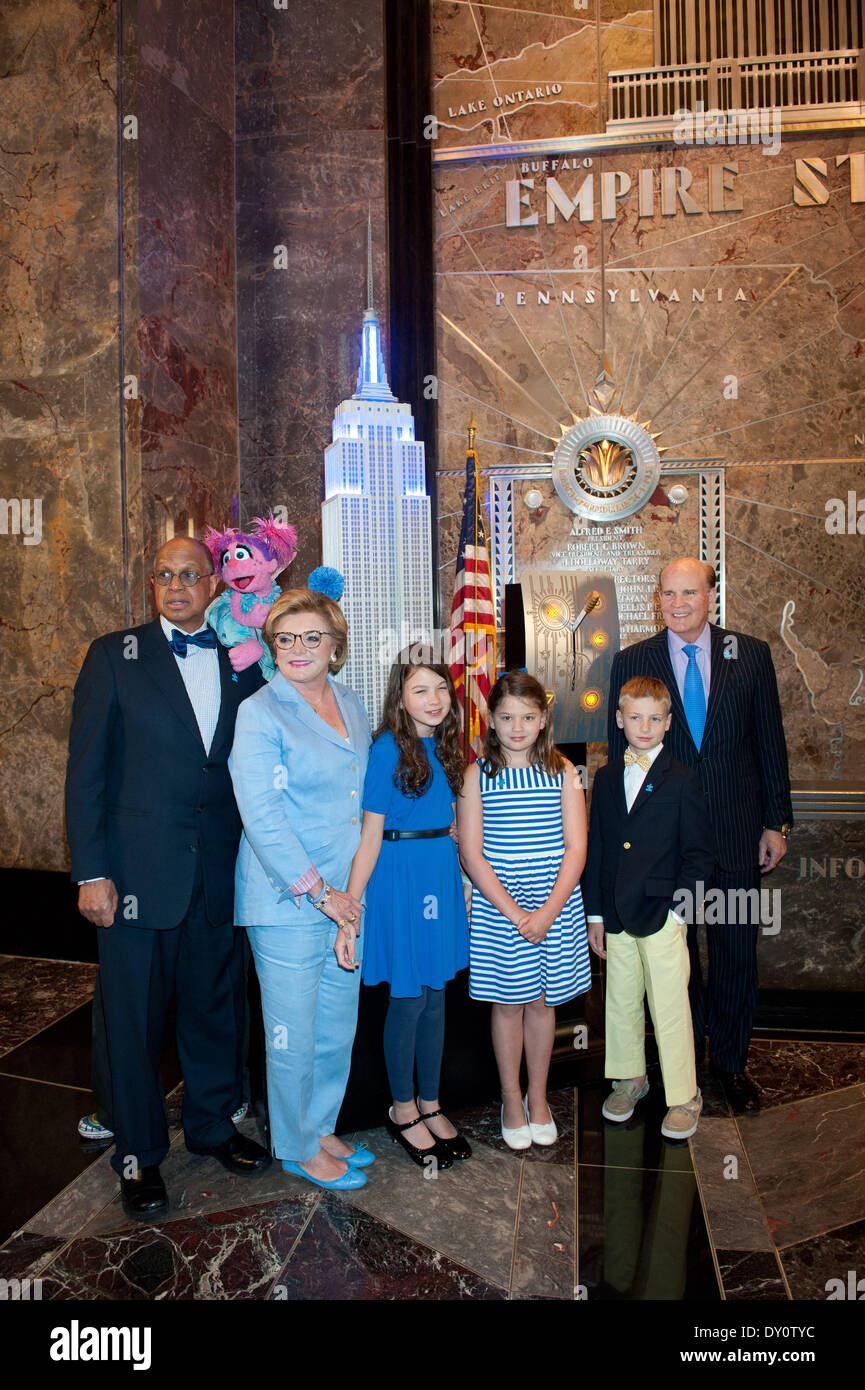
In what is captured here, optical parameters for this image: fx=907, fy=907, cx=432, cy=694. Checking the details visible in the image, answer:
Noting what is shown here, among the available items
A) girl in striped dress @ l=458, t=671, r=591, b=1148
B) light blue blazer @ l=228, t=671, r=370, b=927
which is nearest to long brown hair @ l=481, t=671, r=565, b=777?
girl in striped dress @ l=458, t=671, r=591, b=1148

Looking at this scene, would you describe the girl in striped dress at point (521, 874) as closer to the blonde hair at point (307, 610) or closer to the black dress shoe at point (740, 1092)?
the blonde hair at point (307, 610)

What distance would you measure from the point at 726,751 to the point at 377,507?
2.83 metres

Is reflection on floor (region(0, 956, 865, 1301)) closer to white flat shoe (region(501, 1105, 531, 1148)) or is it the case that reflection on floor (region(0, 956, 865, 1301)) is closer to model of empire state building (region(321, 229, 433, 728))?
white flat shoe (region(501, 1105, 531, 1148))

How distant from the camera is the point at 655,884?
309 cm

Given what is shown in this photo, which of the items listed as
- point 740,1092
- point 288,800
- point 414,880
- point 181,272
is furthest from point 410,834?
point 181,272

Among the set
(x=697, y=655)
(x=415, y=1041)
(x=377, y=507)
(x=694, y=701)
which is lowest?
(x=415, y=1041)

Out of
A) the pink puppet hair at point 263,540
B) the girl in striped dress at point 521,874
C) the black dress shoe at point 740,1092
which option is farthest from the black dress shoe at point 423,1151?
the pink puppet hair at point 263,540

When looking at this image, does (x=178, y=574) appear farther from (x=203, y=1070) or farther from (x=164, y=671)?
(x=203, y=1070)

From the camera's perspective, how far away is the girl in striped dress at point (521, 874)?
9.85ft

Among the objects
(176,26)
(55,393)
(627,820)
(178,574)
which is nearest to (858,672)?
(627,820)

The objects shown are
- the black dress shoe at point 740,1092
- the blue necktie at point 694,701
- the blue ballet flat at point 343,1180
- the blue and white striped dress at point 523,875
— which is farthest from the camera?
the blue necktie at point 694,701

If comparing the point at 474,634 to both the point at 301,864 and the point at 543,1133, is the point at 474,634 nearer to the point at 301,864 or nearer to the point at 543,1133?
the point at 301,864

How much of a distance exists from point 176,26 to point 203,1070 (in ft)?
18.9

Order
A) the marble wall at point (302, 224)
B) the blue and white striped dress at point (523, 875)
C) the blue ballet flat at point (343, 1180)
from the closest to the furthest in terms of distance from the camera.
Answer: the blue ballet flat at point (343, 1180) < the blue and white striped dress at point (523, 875) < the marble wall at point (302, 224)
